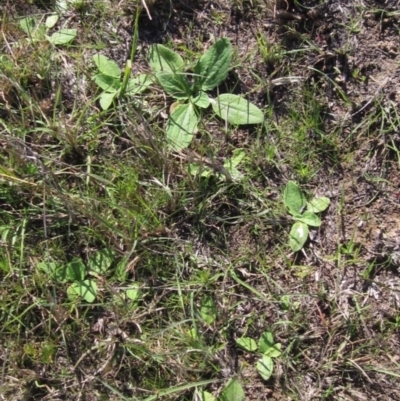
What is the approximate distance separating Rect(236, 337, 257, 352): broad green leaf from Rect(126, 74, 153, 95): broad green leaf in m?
0.97

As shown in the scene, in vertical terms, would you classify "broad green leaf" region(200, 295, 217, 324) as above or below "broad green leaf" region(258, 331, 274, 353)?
above

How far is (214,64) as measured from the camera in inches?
86.9

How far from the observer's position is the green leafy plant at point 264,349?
6.74ft

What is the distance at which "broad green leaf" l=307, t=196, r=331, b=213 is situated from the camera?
214 centimetres

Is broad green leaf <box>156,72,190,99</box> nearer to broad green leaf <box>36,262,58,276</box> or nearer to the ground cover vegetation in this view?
the ground cover vegetation

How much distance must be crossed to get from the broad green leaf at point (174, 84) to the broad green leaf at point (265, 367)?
3.21 ft

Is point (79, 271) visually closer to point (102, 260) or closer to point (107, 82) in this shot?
point (102, 260)

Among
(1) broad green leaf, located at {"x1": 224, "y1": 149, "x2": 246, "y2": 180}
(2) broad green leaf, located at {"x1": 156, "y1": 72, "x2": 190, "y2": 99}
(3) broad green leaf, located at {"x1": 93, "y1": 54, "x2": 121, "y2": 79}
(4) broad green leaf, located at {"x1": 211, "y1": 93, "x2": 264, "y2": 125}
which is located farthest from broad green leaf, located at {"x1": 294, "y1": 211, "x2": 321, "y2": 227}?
(3) broad green leaf, located at {"x1": 93, "y1": 54, "x2": 121, "y2": 79}

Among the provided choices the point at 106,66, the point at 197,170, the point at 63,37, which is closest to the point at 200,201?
the point at 197,170

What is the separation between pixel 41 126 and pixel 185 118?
540 mm

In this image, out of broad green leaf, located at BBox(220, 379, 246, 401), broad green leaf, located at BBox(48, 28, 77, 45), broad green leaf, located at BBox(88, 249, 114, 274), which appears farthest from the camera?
broad green leaf, located at BBox(48, 28, 77, 45)

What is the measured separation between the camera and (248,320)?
82.5 inches

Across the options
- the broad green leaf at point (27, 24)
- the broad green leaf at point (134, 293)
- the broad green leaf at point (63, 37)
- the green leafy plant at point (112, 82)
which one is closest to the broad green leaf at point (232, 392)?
the broad green leaf at point (134, 293)

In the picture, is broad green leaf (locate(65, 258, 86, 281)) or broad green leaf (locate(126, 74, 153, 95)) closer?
broad green leaf (locate(65, 258, 86, 281))
